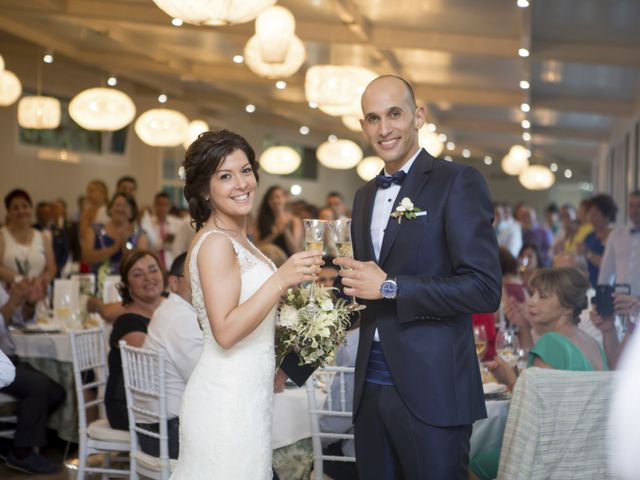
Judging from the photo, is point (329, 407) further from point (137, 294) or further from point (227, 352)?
point (227, 352)

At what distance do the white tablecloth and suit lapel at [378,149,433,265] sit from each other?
1.40 m

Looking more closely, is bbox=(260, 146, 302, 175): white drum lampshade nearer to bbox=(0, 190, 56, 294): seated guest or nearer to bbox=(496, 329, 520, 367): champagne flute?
bbox=(0, 190, 56, 294): seated guest

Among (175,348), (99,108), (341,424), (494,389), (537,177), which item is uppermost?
(99,108)

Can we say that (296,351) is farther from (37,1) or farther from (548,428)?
(37,1)

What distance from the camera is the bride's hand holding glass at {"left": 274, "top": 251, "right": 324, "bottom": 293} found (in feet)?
8.67

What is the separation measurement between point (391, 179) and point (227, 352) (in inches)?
27.5

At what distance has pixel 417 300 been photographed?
267cm

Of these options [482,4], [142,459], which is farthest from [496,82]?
[142,459]

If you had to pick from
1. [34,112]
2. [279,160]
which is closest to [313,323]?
[34,112]

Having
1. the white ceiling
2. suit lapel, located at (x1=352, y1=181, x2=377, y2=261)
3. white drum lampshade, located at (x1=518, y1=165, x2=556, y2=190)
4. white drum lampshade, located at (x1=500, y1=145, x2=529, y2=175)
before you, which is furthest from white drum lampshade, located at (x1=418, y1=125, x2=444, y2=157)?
suit lapel, located at (x1=352, y1=181, x2=377, y2=261)

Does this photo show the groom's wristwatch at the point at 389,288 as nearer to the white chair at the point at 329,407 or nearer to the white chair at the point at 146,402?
the white chair at the point at 329,407

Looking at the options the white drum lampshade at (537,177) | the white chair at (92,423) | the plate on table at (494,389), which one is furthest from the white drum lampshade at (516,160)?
the plate on table at (494,389)

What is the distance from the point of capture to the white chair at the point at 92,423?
15.8ft

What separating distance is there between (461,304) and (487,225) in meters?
0.24
